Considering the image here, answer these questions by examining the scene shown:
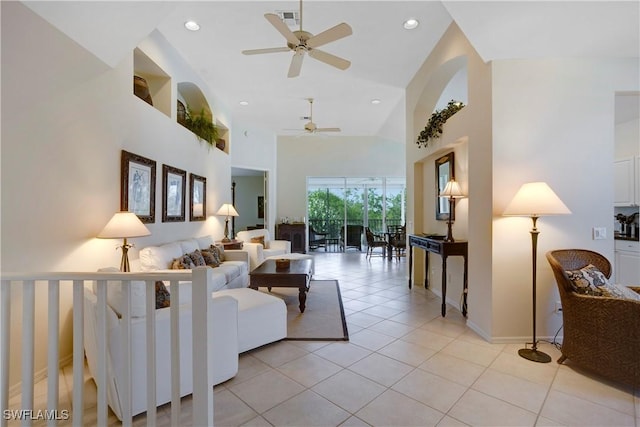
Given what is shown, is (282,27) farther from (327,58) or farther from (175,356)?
(175,356)

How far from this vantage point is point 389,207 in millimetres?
9398

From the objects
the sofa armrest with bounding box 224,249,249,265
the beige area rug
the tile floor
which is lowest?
the tile floor

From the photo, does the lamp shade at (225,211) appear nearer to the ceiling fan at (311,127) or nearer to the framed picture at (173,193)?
the framed picture at (173,193)

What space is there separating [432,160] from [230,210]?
12.4 ft

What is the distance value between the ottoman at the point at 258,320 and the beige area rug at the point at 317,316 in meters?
0.24

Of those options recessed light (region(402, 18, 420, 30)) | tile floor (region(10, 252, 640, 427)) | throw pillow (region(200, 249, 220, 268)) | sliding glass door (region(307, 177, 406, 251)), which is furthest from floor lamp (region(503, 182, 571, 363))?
sliding glass door (region(307, 177, 406, 251))

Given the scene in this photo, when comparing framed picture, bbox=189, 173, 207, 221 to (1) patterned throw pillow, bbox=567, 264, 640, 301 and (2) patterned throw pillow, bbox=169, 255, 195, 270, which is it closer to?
(2) patterned throw pillow, bbox=169, 255, 195, 270

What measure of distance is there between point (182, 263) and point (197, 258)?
0.37m

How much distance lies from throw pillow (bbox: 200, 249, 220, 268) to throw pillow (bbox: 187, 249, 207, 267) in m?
0.10

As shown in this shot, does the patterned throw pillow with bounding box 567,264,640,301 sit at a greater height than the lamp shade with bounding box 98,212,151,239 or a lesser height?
lesser

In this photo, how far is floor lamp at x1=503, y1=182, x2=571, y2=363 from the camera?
2.50 meters

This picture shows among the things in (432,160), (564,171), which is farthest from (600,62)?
(432,160)

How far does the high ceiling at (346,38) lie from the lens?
239cm

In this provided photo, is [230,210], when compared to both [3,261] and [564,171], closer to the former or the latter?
[3,261]
